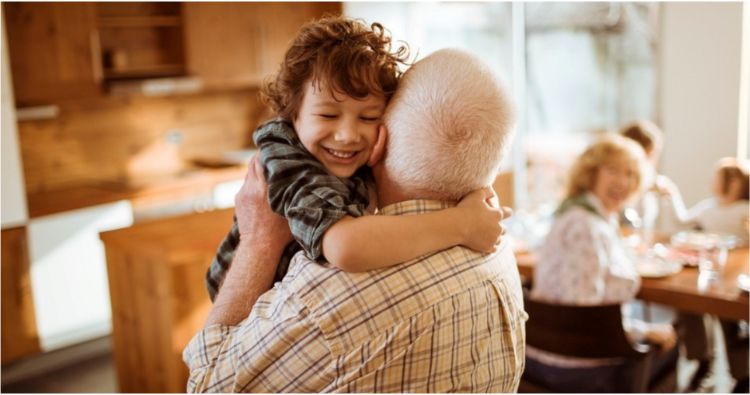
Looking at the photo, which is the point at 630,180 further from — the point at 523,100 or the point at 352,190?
the point at 523,100

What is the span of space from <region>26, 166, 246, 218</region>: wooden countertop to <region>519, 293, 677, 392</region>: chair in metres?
2.72

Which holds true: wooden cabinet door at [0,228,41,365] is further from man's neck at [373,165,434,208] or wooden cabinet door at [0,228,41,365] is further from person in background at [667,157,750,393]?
man's neck at [373,165,434,208]

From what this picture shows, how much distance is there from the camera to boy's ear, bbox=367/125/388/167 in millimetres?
1125

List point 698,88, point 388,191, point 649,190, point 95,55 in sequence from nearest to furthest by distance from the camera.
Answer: point 388,191 → point 649,190 → point 95,55 → point 698,88

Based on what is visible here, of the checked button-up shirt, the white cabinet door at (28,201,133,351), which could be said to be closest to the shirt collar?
the checked button-up shirt

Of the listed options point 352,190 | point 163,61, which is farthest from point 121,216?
point 352,190

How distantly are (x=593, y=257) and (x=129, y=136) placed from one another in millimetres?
3484

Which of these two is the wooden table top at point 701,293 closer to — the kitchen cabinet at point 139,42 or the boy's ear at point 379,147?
the boy's ear at point 379,147

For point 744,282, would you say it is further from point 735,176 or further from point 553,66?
point 553,66

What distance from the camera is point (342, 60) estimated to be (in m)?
1.18

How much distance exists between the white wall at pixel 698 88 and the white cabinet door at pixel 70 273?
134 inches

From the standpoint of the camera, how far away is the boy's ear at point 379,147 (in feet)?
3.69

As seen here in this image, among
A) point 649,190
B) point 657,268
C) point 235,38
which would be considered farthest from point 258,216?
point 235,38

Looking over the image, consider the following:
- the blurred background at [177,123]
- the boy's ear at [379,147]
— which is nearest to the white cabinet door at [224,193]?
the blurred background at [177,123]
